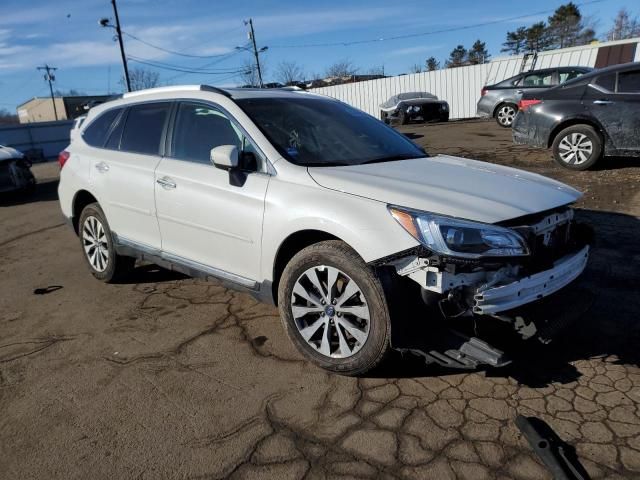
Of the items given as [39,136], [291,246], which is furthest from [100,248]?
[39,136]

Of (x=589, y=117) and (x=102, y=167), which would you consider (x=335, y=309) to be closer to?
(x=102, y=167)

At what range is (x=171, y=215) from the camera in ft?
13.0

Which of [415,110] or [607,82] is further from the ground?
[607,82]

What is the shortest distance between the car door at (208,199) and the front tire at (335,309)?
0.41 metres

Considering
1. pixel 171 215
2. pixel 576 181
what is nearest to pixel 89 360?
pixel 171 215

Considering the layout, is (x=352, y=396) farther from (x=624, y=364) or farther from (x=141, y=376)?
(x=624, y=364)

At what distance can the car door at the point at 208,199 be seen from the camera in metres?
3.42

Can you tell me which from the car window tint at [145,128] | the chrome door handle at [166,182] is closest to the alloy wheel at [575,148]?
the car window tint at [145,128]

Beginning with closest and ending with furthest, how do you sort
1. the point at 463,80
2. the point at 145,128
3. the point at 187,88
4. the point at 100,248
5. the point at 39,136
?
the point at 187,88 → the point at 145,128 → the point at 100,248 → the point at 463,80 → the point at 39,136

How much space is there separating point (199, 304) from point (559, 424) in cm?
291

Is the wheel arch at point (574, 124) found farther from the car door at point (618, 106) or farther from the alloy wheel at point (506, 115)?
the alloy wheel at point (506, 115)

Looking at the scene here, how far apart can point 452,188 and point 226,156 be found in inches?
57.6

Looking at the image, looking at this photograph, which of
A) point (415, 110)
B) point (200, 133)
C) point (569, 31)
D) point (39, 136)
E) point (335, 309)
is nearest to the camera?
point (335, 309)

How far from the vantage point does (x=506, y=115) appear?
578 inches
